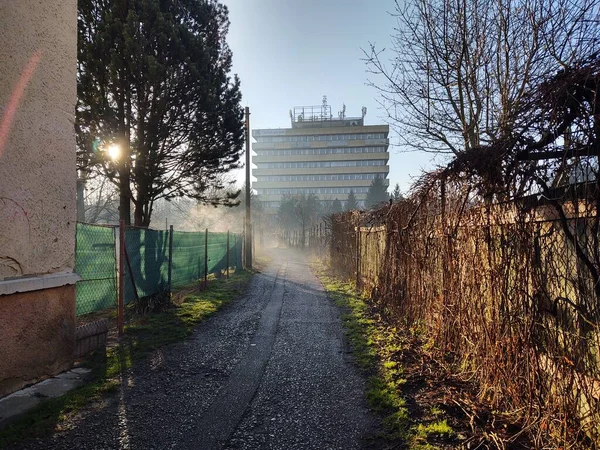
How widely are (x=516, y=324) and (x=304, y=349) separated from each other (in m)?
3.37

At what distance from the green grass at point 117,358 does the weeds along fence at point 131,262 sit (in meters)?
0.67

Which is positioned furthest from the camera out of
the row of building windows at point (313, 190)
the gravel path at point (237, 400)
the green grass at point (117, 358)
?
the row of building windows at point (313, 190)

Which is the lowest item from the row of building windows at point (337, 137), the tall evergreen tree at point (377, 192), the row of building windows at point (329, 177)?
the tall evergreen tree at point (377, 192)

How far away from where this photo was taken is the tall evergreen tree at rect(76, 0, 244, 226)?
29.7 feet

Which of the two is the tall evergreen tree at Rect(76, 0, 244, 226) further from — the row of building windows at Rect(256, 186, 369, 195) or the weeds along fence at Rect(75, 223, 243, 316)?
the row of building windows at Rect(256, 186, 369, 195)

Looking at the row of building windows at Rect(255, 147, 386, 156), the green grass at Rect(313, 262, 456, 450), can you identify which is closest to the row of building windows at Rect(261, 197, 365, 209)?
the row of building windows at Rect(255, 147, 386, 156)

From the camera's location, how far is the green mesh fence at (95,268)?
19.1 feet

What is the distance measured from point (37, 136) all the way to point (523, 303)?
531 centimetres

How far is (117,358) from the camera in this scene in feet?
17.1

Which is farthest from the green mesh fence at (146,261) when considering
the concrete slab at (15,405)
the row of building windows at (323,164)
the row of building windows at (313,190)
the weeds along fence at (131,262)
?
the row of building windows at (323,164)

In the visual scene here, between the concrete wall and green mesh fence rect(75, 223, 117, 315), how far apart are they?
102 centimetres

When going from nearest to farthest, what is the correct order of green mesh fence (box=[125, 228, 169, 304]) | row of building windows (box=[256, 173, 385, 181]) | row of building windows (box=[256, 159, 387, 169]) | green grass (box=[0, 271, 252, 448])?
1. green grass (box=[0, 271, 252, 448])
2. green mesh fence (box=[125, 228, 169, 304])
3. row of building windows (box=[256, 173, 385, 181])
4. row of building windows (box=[256, 159, 387, 169])

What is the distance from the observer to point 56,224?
459 cm

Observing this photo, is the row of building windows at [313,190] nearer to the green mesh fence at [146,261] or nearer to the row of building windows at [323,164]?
the row of building windows at [323,164]
